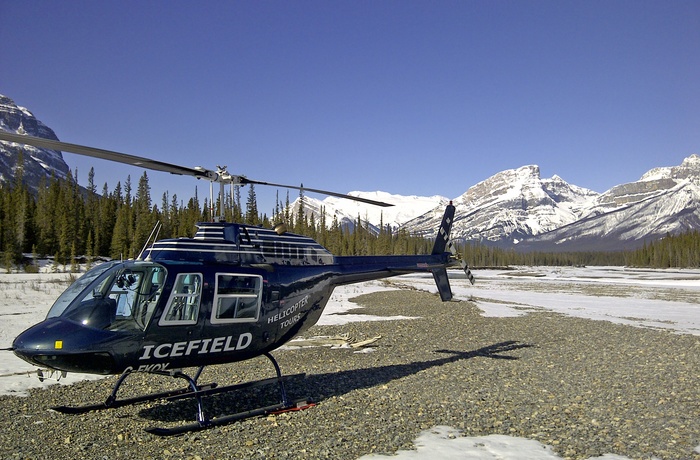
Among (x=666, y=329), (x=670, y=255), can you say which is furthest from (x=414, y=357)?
(x=670, y=255)

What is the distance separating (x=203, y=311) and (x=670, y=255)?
175145mm

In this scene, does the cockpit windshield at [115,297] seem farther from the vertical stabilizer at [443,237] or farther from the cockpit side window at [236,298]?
the vertical stabilizer at [443,237]

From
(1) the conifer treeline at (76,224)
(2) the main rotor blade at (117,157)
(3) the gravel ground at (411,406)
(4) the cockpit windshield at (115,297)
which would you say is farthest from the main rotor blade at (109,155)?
(1) the conifer treeline at (76,224)

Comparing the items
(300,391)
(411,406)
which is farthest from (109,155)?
(411,406)

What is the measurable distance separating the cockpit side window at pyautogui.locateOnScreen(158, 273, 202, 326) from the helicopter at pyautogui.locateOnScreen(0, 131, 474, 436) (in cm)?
2

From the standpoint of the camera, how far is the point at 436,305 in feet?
107

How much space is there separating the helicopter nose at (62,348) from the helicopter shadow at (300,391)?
6.51ft

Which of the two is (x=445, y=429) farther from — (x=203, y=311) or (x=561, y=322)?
(x=561, y=322)

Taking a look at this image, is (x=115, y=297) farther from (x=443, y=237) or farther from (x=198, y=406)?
(x=443, y=237)

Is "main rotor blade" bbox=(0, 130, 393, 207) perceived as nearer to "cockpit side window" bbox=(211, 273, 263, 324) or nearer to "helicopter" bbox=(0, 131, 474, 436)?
"helicopter" bbox=(0, 131, 474, 436)

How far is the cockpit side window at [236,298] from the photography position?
899cm

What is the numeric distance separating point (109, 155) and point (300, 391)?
6.29 meters

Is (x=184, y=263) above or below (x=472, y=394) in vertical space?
above

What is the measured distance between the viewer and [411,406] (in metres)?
9.71
